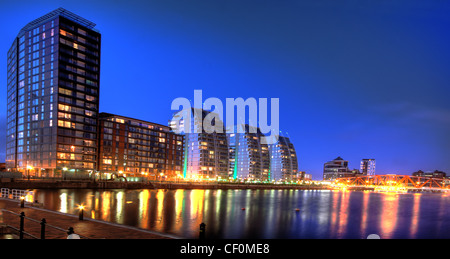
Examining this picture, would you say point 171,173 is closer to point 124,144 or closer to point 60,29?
point 124,144

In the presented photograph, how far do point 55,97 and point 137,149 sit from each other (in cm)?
4763

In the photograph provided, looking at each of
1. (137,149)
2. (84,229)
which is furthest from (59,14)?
(84,229)

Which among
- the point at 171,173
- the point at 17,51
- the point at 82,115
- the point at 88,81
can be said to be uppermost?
the point at 17,51

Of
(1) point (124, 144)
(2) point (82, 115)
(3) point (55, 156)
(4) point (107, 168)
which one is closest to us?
(3) point (55, 156)

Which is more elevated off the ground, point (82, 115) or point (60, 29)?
point (60, 29)

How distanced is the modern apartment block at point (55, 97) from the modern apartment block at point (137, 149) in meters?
11.1

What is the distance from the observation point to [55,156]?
374 ft

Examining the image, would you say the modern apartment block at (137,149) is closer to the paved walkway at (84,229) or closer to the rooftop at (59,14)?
the rooftop at (59,14)

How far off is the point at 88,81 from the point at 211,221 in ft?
343

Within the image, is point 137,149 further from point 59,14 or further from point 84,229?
point 84,229

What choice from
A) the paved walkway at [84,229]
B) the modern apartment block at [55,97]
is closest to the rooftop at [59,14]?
the modern apartment block at [55,97]

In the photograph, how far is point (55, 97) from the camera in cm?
11825

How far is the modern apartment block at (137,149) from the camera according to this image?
140625mm
